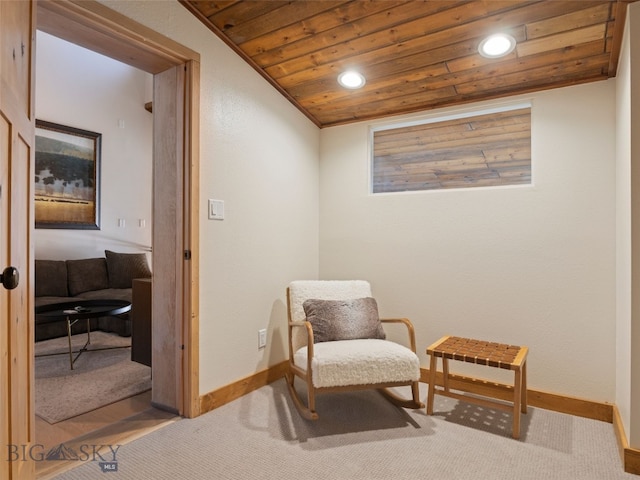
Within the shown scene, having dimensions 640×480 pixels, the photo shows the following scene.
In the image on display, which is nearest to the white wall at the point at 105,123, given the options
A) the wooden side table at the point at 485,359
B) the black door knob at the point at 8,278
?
the black door knob at the point at 8,278

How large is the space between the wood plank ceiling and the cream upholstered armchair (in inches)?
58.6

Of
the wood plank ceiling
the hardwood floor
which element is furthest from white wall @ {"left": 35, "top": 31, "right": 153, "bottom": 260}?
the wood plank ceiling

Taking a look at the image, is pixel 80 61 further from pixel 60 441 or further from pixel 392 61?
pixel 60 441

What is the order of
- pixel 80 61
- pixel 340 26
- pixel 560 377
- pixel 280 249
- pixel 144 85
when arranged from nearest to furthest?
pixel 340 26 → pixel 560 377 → pixel 280 249 → pixel 80 61 → pixel 144 85

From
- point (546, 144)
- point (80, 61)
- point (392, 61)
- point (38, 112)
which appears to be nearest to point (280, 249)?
point (392, 61)

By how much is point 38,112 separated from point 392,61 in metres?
4.20

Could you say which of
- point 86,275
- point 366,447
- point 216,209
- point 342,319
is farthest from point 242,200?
point 86,275

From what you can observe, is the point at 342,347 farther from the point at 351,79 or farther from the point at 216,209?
the point at 351,79

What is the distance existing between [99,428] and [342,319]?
1514 mm

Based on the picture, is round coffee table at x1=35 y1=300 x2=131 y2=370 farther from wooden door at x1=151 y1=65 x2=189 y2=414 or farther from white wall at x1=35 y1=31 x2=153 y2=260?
white wall at x1=35 y1=31 x2=153 y2=260

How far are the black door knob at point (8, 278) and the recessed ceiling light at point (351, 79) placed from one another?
218 cm

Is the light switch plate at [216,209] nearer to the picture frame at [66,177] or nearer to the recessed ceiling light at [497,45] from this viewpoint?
the recessed ceiling light at [497,45]

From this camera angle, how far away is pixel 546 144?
2.42 m

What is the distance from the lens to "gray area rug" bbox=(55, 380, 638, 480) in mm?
1688
